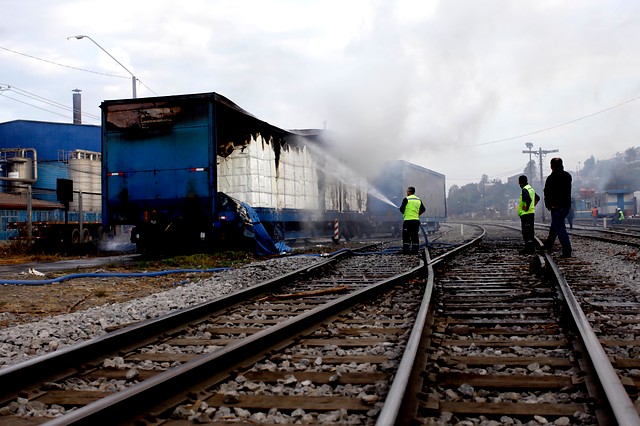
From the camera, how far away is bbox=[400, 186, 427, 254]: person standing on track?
42.9 ft

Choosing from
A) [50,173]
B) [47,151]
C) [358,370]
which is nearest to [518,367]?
[358,370]

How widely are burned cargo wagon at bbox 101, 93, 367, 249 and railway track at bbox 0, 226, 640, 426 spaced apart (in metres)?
7.26

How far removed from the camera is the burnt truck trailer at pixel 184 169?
12992mm

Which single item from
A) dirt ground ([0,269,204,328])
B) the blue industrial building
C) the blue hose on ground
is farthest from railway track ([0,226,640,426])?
the blue industrial building

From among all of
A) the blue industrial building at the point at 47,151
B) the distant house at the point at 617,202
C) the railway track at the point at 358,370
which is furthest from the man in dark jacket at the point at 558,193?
the distant house at the point at 617,202

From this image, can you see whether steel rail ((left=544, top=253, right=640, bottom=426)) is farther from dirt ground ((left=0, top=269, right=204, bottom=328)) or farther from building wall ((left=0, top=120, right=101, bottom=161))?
building wall ((left=0, top=120, right=101, bottom=161))

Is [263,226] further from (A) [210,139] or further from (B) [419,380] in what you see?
(B) [419,380]

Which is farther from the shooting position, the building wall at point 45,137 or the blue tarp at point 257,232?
the building wall at point 45,137

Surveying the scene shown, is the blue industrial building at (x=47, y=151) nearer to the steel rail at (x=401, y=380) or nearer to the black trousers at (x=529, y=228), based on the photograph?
the black trousers at (x=529, y=228)

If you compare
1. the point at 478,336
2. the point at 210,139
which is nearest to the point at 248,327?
the point at 478,336

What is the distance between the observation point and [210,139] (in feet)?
42.3

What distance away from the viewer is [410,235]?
13.3m

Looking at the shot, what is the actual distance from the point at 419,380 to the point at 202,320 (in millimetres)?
2751

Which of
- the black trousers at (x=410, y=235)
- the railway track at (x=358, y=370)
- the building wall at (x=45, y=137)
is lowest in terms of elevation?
the railway track at (x=358, y=370)
